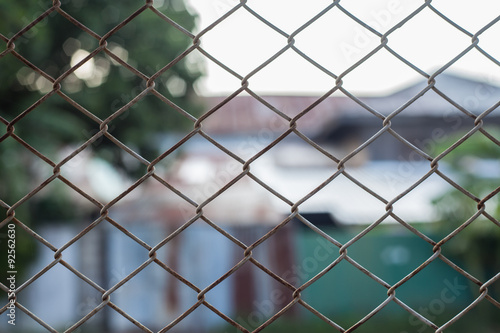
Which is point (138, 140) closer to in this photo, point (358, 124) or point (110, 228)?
point (110, 228)

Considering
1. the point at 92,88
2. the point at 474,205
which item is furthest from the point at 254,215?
the point at 92,88

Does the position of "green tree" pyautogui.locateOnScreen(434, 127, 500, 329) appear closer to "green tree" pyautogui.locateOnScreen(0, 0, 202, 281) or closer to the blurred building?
the blurred building

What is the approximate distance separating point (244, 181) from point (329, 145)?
123 inches

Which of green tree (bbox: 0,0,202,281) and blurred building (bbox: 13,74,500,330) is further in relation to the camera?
blurred building (bbox: 13,74,500,330)

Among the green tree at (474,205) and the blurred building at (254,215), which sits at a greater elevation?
the blurred building at (254,215)

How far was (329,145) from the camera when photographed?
11570 mm

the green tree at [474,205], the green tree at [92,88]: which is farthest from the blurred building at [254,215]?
the green tree at [92,88]

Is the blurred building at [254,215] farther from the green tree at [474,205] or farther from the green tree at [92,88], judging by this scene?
the green tree at [92,88]

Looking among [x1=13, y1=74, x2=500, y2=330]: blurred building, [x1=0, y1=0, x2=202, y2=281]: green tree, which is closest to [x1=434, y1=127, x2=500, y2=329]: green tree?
[x1=13, y1=74, x2=500, y2=330]: blurred building

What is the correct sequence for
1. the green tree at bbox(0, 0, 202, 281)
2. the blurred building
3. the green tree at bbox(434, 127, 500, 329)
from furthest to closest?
the blurred building < the green tree at bbox(434, 127, 500, 329) < the green tree at bbox(0, 0, 202, 281)

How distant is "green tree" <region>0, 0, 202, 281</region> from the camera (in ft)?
16.1

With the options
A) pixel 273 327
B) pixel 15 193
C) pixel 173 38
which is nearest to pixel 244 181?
pixel 273 327

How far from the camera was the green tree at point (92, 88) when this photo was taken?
4906 millimetres

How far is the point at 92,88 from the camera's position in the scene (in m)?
5.71
